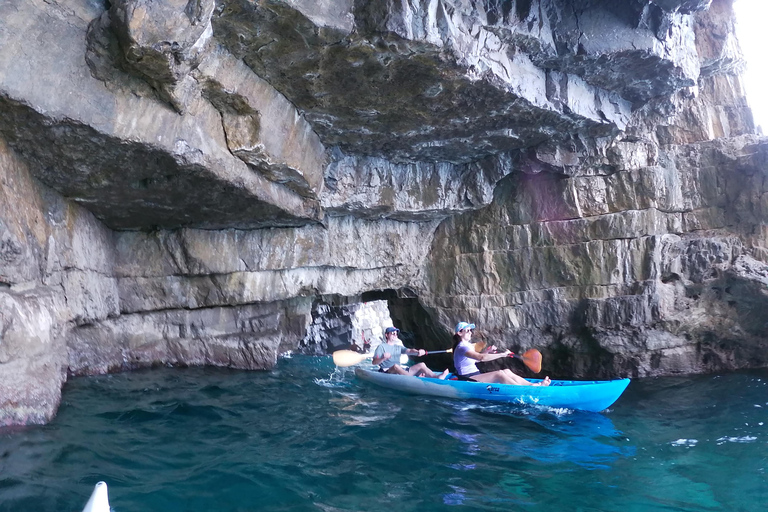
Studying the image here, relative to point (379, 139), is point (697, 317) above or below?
below

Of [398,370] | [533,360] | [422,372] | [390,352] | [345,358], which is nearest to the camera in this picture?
[533,360]

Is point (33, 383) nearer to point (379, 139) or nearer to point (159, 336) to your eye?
point (159, 336)

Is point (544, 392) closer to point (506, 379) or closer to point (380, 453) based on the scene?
point (506, 379)

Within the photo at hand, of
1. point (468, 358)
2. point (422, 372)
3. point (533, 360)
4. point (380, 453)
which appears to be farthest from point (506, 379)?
point (380, 453)

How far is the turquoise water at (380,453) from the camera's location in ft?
13.3

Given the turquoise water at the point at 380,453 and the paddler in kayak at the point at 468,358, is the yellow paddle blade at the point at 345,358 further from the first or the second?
the paddler in kayak at the point at 468,358

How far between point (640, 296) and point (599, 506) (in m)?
5.61

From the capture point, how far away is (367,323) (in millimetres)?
24453

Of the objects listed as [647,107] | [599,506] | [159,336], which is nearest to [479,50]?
[647,107]

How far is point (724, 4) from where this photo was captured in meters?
9.73

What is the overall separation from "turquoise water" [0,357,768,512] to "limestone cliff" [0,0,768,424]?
1.03 metres

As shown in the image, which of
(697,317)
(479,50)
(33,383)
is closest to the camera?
(33,383)

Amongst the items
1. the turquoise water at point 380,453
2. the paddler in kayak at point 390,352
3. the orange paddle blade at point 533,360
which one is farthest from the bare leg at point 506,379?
the paddler in kayak at point 390,352

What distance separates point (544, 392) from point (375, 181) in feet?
14.8
